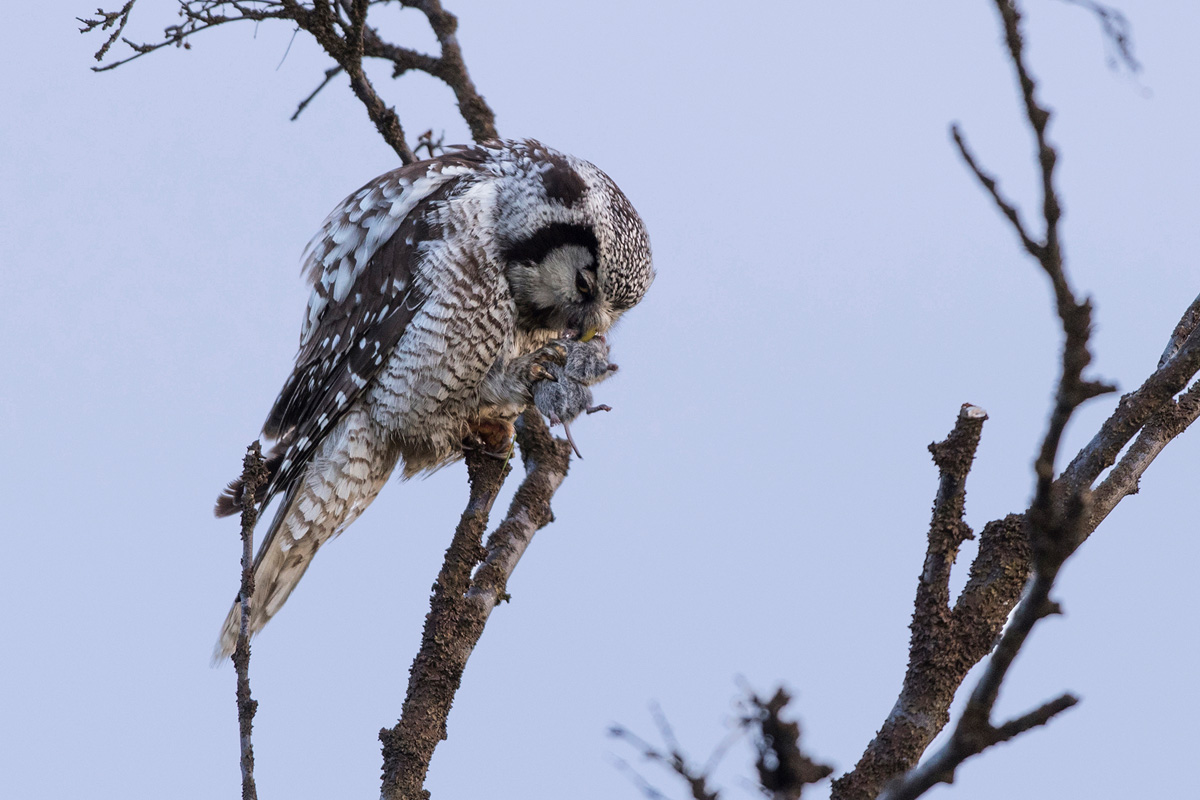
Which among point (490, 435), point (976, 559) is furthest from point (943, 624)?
point (490, 435)

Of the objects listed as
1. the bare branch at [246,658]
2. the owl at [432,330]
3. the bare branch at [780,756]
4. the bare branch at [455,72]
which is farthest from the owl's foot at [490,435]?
the bare branch at [780,756]

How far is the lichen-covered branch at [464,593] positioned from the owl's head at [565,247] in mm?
522

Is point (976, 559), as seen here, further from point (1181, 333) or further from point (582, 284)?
point (582, 284)

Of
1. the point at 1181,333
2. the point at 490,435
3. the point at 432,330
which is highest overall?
the point at 432,330

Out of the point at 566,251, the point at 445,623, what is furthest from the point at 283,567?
the point at 566,251

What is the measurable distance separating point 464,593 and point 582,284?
138cm

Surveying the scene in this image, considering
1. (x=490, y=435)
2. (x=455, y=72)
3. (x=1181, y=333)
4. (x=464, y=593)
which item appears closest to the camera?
(x=1181, y=333)

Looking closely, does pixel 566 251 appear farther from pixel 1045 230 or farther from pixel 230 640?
pixel 1045 230

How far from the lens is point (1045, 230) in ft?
3.63

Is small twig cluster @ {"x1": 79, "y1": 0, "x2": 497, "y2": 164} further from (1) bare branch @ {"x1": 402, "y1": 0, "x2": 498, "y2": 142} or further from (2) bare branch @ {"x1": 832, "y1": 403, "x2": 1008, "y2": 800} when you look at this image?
(2) bare branch @ {"x1": 832, "y1": 403, "x2": 1008, "y2": 800}

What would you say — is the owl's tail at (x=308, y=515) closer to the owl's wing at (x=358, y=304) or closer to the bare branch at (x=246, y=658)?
the owl's wing at (x=358, y=304)

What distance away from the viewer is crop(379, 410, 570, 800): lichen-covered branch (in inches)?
107

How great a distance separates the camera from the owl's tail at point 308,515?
3.93m

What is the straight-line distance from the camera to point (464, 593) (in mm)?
3074
